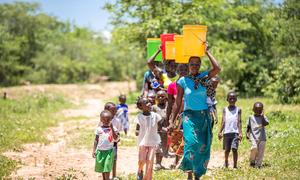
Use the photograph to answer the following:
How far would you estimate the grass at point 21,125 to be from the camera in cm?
1107

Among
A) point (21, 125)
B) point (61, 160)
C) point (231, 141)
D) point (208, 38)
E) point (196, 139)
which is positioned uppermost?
point (208, 38)

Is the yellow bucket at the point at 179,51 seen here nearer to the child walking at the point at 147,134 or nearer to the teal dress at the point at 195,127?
the child walking at the point at 147,134

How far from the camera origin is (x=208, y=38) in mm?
24031

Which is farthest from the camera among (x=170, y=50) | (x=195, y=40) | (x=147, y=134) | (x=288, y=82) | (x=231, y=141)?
(x=288, y=82)

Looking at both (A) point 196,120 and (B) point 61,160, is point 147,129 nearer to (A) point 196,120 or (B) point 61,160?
(A) point 196,120

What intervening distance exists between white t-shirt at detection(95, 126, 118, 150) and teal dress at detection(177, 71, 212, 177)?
53.4 inches

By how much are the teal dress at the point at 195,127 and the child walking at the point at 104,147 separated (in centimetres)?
134

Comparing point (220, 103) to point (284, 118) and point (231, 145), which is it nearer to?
point (284, 118)

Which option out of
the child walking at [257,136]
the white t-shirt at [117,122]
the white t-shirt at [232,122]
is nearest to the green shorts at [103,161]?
Answer: the white t-shirt at [117,122]

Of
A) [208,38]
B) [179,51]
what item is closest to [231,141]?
[179,51]

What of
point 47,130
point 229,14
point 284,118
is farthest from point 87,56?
point 284,118

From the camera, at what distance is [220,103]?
18734mm

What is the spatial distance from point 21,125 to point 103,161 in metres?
8.96

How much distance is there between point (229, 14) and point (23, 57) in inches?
1164
